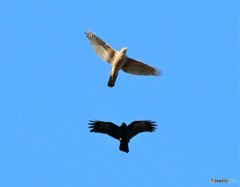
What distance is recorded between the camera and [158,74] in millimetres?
25547

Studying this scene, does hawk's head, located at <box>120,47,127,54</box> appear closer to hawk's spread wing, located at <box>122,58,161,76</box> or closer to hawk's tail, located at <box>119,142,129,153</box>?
hawk's spread wing, located at <box>122,58,161,76</box>

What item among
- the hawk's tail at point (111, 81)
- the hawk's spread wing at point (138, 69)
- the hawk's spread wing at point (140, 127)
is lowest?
the hawk's spread wing at point (140, 127)

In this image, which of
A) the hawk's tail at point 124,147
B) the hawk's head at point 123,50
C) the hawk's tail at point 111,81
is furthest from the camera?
the hawk's head at point 123,50

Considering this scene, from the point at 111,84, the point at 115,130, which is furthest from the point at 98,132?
the point at 111,84

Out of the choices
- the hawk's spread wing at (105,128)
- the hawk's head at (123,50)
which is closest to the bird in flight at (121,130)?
the hawk's spread wing at (105,128)

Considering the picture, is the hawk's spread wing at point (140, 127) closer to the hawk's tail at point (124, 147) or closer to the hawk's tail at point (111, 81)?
the hawk's tail at point (124, 147)

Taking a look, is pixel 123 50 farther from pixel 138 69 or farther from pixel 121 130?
pixel 121 130

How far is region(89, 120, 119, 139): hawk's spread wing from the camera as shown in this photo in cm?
2330

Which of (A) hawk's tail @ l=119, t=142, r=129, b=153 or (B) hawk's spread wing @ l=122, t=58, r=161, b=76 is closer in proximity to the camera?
(A) hawk's tail @ l=119, t=142, r=129, b=153

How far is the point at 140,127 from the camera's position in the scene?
2369cm

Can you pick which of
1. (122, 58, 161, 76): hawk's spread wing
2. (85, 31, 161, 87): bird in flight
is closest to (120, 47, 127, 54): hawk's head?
(85, 31, 161, 87): bird in flight

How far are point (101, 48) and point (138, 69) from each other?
1833 millimetres

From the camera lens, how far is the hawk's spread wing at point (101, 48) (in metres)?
25.1

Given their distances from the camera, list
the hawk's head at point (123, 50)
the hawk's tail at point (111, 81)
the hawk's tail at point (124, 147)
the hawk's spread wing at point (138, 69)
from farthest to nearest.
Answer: the hawk's spread wing at point (138, 69) < the hawk's head at point (123, 50) < the hawk's tail at point (111, 81) < the hawk's tail at point (124, 147)
